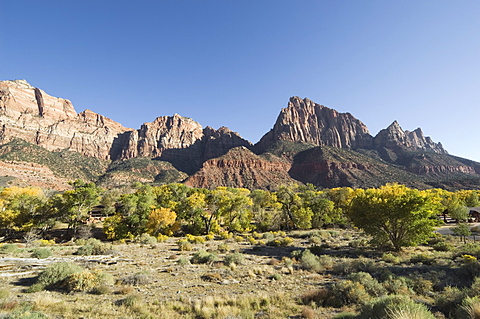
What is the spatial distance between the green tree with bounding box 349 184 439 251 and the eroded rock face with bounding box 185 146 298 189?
10793cm

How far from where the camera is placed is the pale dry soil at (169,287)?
774 centimetres

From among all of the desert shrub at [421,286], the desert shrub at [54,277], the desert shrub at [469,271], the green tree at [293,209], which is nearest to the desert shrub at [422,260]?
the desert shrub at [469,271]

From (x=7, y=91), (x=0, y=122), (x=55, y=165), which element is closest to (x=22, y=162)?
(x=55, y=165)

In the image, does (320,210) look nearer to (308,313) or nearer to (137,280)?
(308,313)

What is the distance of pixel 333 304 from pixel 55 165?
157 metres

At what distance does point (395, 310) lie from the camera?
5.71 metres

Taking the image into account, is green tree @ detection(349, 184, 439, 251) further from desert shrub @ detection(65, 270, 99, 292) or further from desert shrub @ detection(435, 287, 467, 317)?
desert shrub @ detection(65, 270, 99, 292)

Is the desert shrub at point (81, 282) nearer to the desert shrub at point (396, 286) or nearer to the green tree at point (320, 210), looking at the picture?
the desert shrub at point (396, 286)

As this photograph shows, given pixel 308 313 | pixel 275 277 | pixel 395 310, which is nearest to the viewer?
pixel 395 310

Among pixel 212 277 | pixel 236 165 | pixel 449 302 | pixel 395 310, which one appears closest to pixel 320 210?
pixel 212 277

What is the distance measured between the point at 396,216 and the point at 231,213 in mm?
23273

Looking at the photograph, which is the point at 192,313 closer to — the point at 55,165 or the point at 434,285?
the point at 434,285

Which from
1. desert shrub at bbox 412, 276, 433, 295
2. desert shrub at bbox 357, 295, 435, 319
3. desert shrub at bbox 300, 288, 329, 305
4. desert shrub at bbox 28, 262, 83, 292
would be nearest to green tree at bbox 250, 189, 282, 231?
desert shrub at bbox 412, 276, 433, 295

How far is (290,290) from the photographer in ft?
34.0
